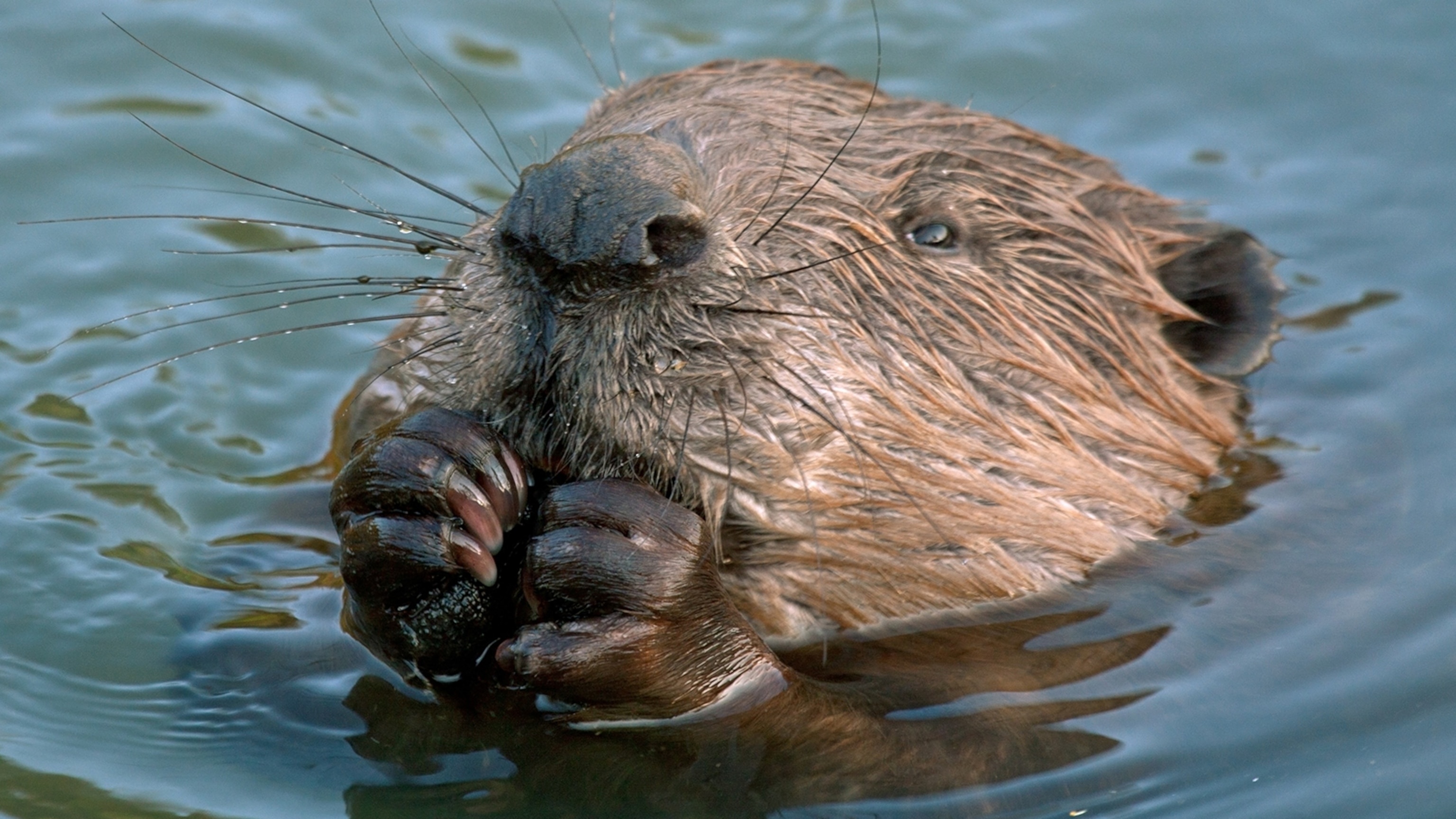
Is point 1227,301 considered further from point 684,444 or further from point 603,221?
point 603,221

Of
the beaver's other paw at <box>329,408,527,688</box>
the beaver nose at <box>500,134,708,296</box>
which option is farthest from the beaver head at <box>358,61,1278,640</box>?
the beaver's other paw at <box>329,408,527,688</box>

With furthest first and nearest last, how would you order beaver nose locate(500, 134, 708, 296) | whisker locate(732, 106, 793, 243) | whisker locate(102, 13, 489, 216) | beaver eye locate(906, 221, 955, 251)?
beaver eye locate(906, 221, 955, 251), whisker locate(102, 13, 489, 216), whisker locate(732, 106, 793, 243), beaver nose locate(500, 134, 708, 296)

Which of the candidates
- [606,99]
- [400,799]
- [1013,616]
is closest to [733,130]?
[606,99]

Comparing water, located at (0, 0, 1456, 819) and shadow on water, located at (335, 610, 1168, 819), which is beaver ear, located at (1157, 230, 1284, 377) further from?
shadow on water, located at (335, 610, 1168, 819)

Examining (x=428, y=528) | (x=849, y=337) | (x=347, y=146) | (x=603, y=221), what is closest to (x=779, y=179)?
(x=849, y=337)

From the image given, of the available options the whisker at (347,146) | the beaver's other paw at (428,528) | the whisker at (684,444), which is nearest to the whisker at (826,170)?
the whisker at (684,444)

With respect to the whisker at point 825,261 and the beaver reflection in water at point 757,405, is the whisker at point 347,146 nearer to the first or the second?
the beaver reflection in water at point 757,405
